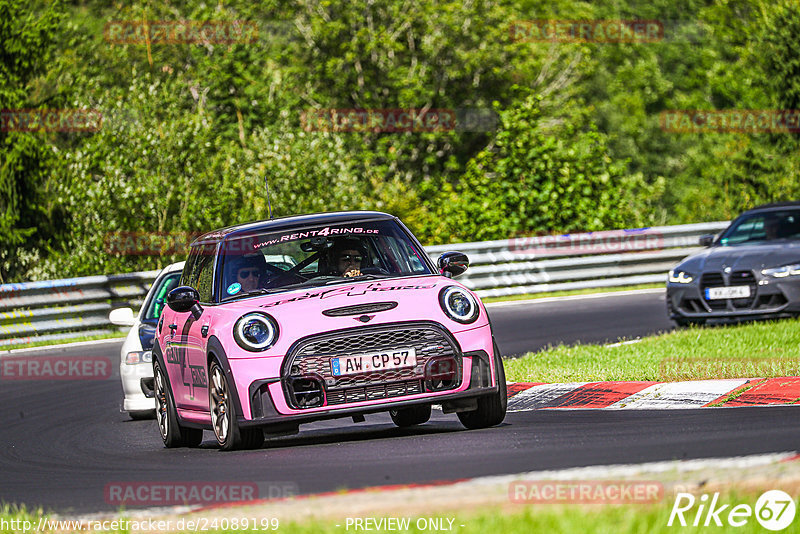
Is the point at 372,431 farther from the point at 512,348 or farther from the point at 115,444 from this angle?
the point at 512,348

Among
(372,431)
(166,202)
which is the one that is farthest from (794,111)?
(372,431)

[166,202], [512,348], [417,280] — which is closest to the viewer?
[417,280]

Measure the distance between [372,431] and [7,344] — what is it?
12.3 m

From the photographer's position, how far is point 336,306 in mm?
8773

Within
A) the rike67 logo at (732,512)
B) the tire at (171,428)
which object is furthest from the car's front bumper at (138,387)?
the rike67 logo at (732,512)

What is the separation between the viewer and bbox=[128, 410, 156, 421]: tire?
504 inches

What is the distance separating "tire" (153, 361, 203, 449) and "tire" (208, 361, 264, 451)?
1000mm

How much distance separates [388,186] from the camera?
116 ft

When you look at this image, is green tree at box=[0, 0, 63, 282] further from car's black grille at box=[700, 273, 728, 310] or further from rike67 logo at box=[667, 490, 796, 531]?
rike67 logo at box=[667, 490, 796, 531]

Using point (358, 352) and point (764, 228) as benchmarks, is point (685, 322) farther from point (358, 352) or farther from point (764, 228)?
point (358, 352)

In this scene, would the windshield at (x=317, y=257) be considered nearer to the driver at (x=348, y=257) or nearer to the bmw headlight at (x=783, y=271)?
the driver at (x=348, y=257)

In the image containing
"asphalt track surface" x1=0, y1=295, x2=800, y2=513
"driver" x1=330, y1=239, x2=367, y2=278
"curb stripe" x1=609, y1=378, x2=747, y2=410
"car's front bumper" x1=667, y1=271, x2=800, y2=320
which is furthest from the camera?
"car's front bumper" x1=667, y1=271, x2=800, y2=320

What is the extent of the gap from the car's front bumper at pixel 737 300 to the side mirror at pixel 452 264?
6.75 meters

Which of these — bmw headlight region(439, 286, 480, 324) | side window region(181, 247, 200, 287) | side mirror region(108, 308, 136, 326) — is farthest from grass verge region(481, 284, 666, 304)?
bmw headlight region(439, 286, 480, 324)
